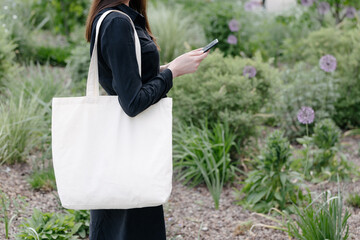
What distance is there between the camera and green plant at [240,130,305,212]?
332 centimetres

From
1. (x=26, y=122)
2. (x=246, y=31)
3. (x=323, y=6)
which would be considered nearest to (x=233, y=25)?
(x=246, y=31)

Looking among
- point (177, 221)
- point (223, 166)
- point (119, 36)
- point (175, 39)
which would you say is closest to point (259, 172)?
point (223, 166)

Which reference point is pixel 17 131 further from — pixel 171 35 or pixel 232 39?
pixel 171 35

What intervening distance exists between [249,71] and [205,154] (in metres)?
1.10

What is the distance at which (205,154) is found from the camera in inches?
148

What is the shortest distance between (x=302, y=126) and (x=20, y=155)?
294 cm

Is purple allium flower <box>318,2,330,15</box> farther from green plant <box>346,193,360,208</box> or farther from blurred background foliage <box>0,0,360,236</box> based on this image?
green plant <box>346,193,360,208</box>

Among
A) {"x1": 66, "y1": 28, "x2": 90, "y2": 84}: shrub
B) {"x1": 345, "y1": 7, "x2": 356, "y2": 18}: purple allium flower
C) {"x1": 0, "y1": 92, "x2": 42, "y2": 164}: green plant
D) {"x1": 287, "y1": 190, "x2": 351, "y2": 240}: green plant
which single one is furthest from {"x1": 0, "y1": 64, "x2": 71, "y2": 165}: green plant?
{"x1": 345, "y1": 7, "x2": 356, "y2": 18}: purple allium flower

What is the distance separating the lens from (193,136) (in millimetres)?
4047

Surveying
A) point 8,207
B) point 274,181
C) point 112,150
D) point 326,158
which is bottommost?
point 8,207

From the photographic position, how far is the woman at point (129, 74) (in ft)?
5.72

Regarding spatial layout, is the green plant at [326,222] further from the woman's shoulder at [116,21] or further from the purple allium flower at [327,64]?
the purple allium flower at [327,64]

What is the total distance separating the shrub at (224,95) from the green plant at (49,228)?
1.73 metres

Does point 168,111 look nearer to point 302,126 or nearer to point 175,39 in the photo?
point 302,126
